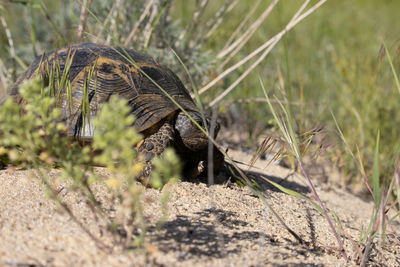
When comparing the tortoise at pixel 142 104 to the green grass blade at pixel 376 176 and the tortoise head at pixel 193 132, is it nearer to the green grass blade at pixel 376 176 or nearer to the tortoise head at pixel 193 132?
the tortoise head at pixel 193 132

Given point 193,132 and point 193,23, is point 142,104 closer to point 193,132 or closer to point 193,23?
point 193,132

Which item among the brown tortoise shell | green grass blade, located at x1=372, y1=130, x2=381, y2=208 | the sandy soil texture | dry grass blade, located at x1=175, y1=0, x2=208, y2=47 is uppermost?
dry grass blade, located at x1=175, y1=0, x2=208, y2=47

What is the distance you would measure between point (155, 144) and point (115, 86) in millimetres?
538

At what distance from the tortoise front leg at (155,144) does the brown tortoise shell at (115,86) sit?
0.23ft

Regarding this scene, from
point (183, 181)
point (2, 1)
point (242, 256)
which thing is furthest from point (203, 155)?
point (2, 1)

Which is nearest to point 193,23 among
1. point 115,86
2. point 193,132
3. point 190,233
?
point 115,86

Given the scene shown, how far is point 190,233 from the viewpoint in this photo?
5.67ft

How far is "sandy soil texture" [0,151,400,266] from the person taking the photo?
Answer: 146cm

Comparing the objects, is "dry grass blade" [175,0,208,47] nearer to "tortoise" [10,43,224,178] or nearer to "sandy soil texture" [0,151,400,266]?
"tortoise" [10,43,224,178]

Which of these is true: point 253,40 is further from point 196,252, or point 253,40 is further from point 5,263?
point 5,263

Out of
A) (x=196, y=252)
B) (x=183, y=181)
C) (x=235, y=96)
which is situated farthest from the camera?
(x=235, y=96)

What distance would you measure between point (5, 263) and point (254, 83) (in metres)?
3.68

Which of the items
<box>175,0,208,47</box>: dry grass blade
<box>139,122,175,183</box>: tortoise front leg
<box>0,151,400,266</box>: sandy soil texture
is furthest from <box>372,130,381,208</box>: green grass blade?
<box>175,0,208,47</box>: dry grass blade

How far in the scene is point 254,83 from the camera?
4582 mm
